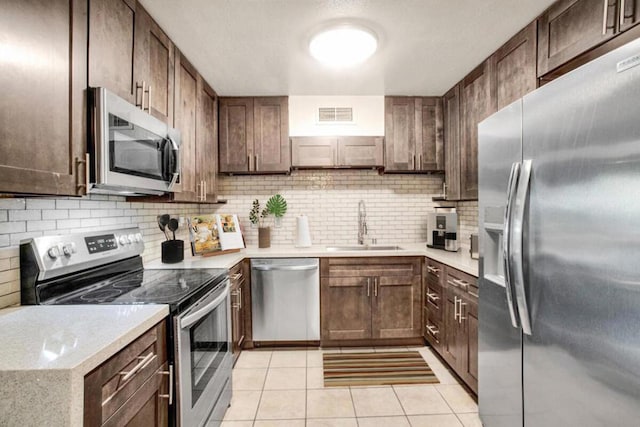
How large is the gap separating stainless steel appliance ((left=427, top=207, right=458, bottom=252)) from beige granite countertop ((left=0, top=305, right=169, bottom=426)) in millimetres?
2590

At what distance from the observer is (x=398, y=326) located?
303 centimetres

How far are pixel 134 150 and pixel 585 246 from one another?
6.33 ft

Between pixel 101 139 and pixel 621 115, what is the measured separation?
6.11 ft

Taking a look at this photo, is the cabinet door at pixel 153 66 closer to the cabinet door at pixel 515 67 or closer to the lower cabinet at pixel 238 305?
the lower cabinet at pixel 238 305

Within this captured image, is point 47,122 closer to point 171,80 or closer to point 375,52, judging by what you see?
point 171,80

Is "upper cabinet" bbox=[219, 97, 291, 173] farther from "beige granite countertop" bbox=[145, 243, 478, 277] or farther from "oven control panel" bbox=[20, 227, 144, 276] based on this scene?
"oven control panel" bbox=[20, 227, 144, 276]

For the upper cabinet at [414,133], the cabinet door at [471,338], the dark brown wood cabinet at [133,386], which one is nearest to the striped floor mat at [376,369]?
the cabinet door at [471,338]

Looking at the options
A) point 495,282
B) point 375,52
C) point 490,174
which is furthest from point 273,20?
point 495,282

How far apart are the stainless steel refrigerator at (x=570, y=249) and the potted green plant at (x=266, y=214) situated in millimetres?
2267

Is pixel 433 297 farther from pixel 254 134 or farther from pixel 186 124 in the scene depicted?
pixel 186 124

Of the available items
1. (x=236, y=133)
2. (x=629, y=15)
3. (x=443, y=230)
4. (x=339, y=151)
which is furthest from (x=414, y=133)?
(x=629, y=15)

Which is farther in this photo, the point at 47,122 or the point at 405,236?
the point at 405,236

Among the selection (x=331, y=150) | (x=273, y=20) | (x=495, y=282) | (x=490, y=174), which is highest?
(x=273, y=20)

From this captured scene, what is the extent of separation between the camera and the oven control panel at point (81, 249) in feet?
4.67
